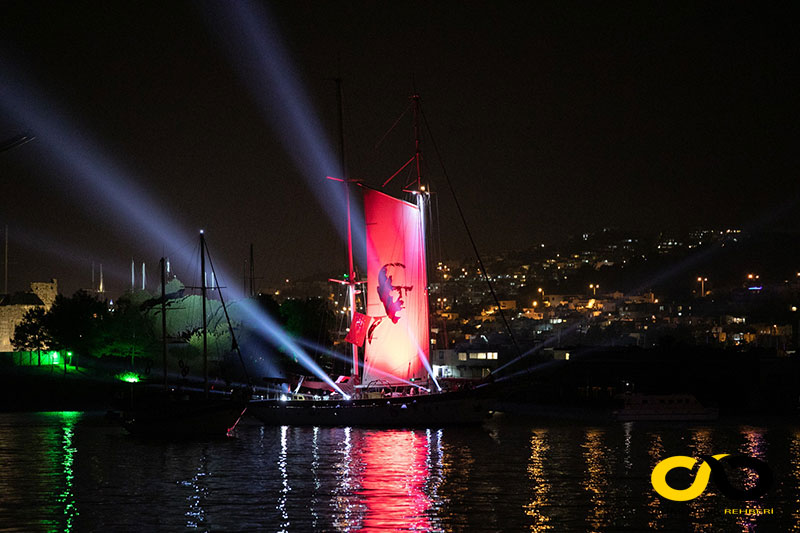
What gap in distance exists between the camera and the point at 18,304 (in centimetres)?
13238

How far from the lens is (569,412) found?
83.1 m

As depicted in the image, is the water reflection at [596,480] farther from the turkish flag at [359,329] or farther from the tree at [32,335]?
the tree at [32,335]

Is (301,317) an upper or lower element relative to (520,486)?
upper

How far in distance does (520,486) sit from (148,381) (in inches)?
2675

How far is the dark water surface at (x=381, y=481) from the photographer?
30203 millimetres

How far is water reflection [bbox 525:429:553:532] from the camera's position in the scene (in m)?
29.6

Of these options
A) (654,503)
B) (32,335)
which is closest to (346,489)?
(654,503)

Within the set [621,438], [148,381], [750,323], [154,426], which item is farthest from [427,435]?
[750,323]

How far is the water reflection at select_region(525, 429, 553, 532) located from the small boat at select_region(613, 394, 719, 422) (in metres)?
18.5

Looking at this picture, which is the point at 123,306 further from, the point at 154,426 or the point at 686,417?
the point at 686,417

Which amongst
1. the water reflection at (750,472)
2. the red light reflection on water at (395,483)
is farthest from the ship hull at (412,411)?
the water reflection at (750,472)

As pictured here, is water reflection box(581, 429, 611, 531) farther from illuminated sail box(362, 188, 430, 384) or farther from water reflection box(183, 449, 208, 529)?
illuminated sail box(362, 188, 430, 384)

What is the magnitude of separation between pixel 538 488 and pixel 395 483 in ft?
16.6

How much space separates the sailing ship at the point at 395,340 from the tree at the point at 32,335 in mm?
52815
